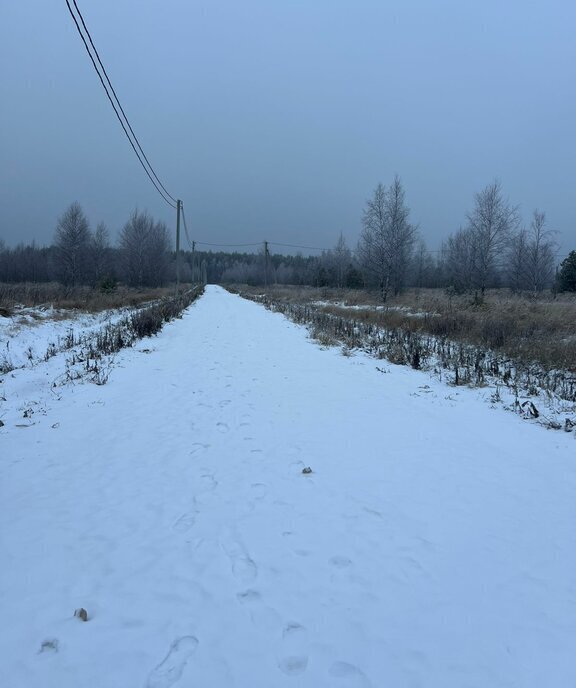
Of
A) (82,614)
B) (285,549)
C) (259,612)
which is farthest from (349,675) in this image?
(82,614)

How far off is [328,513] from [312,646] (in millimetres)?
1287

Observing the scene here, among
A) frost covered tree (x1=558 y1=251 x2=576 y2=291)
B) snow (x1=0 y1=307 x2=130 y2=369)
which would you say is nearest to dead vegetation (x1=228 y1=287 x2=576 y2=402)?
snow (x1=0 y1=307 x2=130 y2=369)

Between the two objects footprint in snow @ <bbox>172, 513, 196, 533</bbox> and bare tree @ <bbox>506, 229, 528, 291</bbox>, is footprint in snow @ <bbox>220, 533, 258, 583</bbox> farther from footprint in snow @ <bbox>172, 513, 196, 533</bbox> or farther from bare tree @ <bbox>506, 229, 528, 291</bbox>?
bare tree @ <bbox>506, 229, 528, 291</bbox>

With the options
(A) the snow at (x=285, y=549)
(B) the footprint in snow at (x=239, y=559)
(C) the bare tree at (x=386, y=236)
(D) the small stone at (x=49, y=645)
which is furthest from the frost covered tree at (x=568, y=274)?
(D) the small stone at (x=49, y=645)

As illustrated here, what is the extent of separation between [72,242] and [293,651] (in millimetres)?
47059

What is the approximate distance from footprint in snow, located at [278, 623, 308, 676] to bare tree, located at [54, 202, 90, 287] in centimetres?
4520

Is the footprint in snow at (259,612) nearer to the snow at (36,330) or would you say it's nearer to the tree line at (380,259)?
the snow at (36,330)

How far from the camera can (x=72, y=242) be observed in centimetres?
4178

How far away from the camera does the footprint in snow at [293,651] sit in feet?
6.49

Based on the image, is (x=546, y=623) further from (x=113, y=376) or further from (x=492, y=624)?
(x=113, y=376)

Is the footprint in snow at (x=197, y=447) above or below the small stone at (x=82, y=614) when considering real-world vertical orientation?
above

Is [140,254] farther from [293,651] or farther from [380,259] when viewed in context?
[293,651]

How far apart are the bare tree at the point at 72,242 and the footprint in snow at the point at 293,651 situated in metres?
45.2

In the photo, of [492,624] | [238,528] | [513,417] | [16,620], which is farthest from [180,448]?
[513,417]
